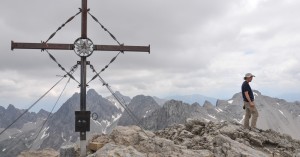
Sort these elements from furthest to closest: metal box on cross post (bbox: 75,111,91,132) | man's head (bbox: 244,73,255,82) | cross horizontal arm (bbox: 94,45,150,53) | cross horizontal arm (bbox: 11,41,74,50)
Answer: man's head (bbox: 244,73,255,82) < cross horizontal arm (bbox: 94,45,150,53) < cross horizontal arm (bbox: 11,41,74,50) < metal box on cross post (bbox: 75,111,91,132)

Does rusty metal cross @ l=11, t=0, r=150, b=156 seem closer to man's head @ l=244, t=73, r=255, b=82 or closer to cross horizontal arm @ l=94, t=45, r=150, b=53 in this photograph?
cross horizontal arm @ l=94, t=45, r=150, b=53

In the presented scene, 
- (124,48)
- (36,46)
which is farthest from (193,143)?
(36,46)

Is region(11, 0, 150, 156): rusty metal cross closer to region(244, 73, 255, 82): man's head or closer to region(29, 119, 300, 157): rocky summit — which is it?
region(29, 119, 300, 157): rocky summit

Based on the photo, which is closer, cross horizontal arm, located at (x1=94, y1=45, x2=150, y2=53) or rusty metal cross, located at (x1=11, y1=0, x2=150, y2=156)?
rusty metal cross, located at (x1=11, y1=0, x2=150, y2=156)

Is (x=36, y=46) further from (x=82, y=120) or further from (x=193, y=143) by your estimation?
(x=193, y=143)

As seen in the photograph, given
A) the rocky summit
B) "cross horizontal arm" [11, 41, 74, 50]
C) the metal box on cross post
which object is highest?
"cross horizontal arm" [11, 41, 74, 50]

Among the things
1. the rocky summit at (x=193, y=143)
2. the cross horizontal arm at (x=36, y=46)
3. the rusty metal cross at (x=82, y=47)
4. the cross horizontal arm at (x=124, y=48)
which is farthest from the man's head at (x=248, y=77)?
the cross horizontal arm at (x=36, y=46)

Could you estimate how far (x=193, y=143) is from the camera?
20.1 meters

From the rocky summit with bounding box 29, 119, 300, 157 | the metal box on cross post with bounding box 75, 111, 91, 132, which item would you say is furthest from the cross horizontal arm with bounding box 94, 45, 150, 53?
the rocky summit with bounding box 29, 119, 300, 157

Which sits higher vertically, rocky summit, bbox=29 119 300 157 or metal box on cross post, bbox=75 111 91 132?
metal box on cross post, bbox=75 111 91 132

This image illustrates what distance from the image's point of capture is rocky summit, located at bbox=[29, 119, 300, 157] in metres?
16.9

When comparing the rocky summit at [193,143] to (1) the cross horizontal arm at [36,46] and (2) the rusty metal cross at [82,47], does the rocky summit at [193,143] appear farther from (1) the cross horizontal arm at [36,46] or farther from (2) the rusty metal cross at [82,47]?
(1) the cross horizontal arm at [36,46]

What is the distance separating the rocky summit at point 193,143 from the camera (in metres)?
16.9

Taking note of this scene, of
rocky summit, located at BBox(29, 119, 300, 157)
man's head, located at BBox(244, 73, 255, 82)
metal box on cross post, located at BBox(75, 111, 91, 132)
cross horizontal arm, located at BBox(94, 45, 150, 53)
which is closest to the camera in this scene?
rocky summit, located at BBox(29, 119, 300, 157)
